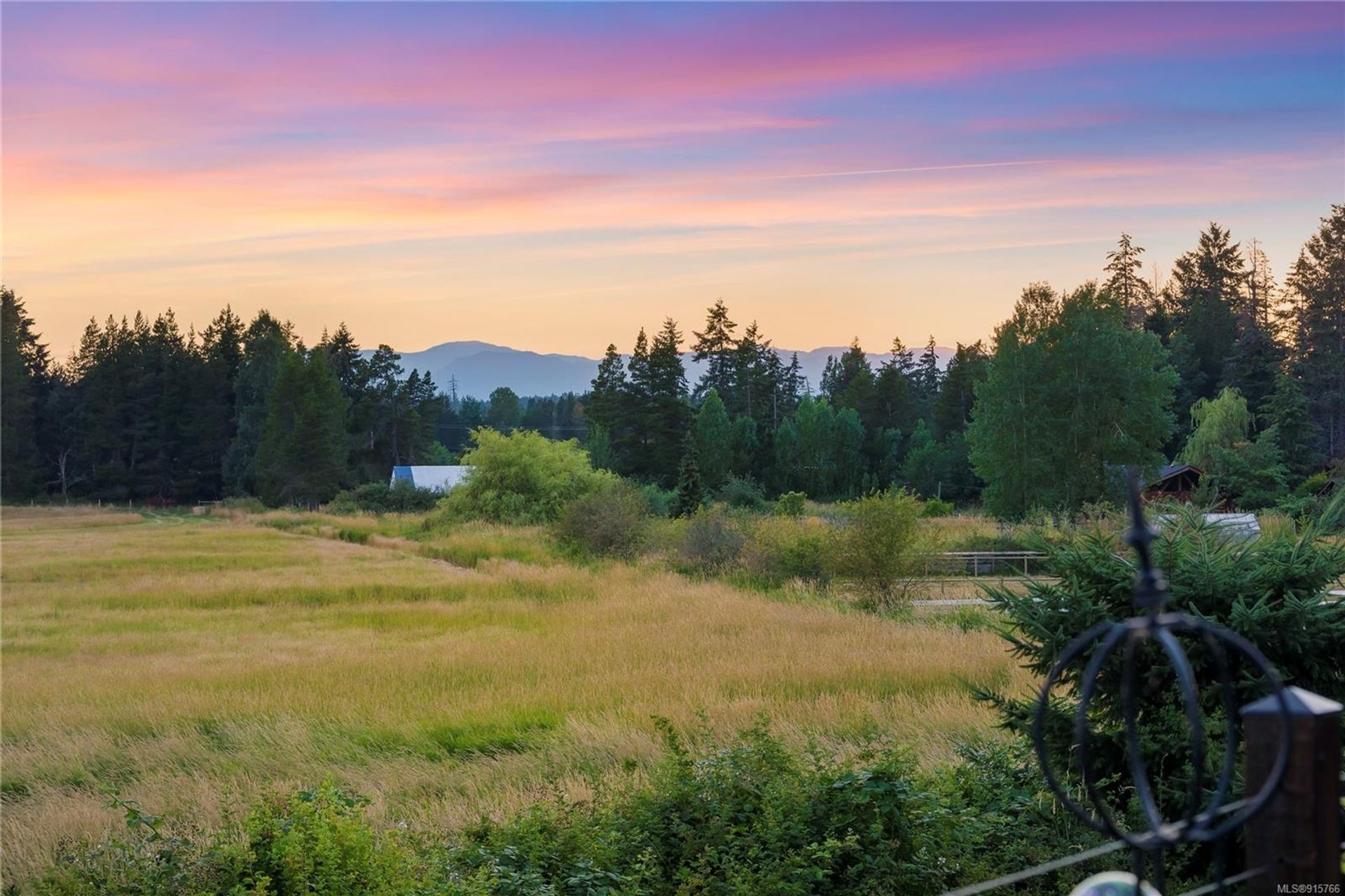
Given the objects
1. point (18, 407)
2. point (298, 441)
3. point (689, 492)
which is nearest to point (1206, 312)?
point (689, 492)

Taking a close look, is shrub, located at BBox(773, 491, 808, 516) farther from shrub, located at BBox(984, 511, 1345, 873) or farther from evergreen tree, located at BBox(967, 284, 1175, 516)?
shrub, located at BBox(984, 511, 1345, 873)

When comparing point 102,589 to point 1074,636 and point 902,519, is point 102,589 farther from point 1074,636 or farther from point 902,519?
point 1074,636

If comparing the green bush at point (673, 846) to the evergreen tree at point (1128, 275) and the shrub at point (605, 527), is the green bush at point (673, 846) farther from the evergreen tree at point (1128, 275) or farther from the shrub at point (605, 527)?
the evergreen tree at point (1128, 275)

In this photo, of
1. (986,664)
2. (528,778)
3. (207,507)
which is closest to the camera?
(528,778)

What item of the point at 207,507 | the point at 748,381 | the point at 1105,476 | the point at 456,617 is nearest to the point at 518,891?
the point at 456,617

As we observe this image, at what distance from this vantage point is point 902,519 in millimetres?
24188

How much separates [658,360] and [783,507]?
25.6m

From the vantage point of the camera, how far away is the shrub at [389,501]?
60750mm

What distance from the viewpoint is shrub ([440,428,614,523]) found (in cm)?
4556

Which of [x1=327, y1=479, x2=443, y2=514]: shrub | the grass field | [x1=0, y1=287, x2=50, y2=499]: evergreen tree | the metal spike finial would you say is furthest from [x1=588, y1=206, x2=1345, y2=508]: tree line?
the metal spike finial

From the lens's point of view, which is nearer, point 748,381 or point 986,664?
point 986,664

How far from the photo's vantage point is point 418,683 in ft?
51.8

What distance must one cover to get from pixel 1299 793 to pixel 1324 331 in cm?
6322

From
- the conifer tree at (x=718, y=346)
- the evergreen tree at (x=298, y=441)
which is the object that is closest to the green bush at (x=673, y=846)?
the evergreen tree at (x=298, y=441)
